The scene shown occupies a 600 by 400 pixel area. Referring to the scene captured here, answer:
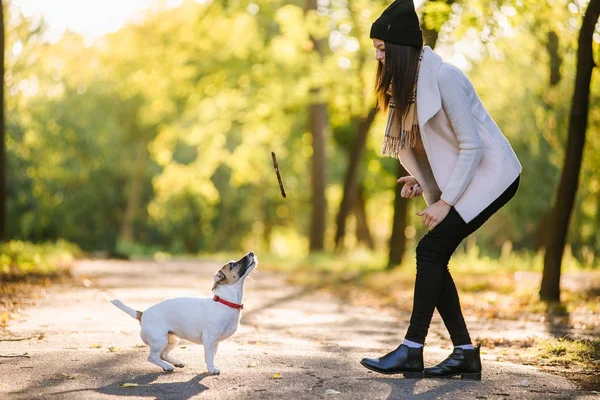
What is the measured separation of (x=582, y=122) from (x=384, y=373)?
6.90 meters

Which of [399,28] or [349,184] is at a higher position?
[399,28]

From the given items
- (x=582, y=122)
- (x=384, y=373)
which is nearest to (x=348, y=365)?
(x=384, y=373)

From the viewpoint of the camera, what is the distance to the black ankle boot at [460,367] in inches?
216

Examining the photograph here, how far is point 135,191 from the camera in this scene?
4078 cm

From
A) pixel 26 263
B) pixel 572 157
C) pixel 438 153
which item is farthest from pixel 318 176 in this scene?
pixel 438 153

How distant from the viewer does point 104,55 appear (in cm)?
3856

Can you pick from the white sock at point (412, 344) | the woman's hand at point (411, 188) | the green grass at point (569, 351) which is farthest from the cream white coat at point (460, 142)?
the green grass at point (569, 351)

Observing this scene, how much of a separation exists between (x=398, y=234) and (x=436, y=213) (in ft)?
44.6

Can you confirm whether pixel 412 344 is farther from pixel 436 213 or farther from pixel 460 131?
pixel 460 131

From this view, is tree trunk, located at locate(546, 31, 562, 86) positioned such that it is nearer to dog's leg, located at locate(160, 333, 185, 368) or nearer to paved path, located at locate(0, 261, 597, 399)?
paved path, located at locate(0, 261, 597, 399)

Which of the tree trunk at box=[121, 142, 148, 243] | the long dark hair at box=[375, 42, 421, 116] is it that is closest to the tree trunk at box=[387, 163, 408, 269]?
the long dark hair at box=[375, 42, 421, 116]

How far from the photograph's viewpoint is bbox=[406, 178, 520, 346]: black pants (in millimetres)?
A: 5273

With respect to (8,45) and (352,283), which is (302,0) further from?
(352,283)

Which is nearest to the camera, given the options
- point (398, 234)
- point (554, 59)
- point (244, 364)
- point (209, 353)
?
point (209, 353)
